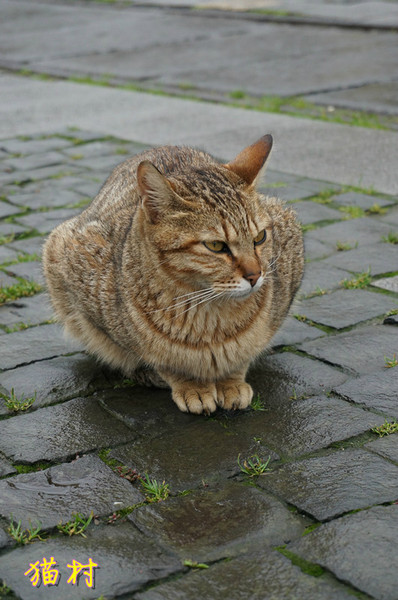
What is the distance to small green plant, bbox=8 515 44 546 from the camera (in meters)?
2.85

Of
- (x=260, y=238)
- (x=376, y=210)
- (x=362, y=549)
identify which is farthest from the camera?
(x=376, y=210)

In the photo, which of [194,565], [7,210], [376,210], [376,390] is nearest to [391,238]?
[376,210]

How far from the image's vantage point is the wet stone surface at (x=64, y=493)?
3.03 m

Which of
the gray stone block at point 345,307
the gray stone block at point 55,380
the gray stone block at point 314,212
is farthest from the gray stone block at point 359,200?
the gray stone block at point 55,380

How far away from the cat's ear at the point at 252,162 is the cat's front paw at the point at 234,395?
3.17 feet

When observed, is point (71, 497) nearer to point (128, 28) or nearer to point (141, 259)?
point (141, 259)

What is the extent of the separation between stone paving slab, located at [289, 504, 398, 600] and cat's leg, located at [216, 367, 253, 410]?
0.98 m

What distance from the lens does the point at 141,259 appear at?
3.69 m

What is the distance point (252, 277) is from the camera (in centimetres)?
342

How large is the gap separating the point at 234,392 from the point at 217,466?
0.56 meters

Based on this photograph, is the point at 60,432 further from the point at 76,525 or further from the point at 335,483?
the point at 335,483

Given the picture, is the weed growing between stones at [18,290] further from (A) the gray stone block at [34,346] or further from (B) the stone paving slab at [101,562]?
(B) the stone paving slab at [101,562]

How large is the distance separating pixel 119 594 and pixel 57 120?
7587 mm

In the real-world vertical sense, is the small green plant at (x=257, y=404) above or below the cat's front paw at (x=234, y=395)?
below
